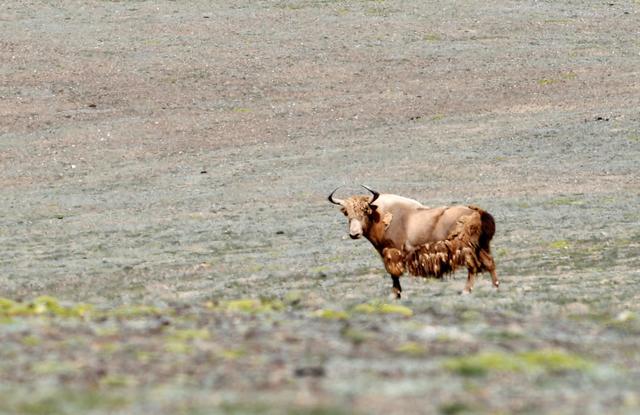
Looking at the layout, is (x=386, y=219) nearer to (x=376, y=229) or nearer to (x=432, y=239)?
(x=376, y=229)

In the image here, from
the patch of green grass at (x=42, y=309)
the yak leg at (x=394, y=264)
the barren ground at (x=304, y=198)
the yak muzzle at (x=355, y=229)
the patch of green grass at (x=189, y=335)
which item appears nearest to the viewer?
the barren ground at (x=304, y=198)

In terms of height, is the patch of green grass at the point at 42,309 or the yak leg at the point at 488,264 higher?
the patch of green grass at the point at 42,309

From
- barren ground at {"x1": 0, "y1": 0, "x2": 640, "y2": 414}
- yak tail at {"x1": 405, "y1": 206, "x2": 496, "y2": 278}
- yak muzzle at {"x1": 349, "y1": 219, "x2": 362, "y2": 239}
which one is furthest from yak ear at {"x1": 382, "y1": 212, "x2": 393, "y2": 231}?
barren ground at {"x1": 0, "y1": 0, "x2": 640, "y2": 414}

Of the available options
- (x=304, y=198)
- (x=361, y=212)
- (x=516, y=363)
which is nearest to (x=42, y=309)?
(x=516, y=363)

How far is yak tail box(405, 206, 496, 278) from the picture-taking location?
62.5ft

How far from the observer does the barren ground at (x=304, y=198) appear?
10.1 m

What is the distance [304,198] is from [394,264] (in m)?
9.24

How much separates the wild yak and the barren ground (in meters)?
0.52

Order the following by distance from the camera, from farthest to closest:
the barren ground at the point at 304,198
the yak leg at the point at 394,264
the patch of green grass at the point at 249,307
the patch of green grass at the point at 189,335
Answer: the yak leg at the point at 394,264, the patch of green grass at the point at 249,307, the patch of green grass at the point at 189,335, the barren ground at the point at 304,198

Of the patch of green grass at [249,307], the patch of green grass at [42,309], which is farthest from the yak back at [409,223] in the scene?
the patch of green grass at [42,309]

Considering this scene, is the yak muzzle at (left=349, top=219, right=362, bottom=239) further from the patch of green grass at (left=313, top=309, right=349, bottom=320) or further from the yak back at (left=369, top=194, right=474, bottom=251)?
the patch of green grass at (left=313, top=309, right=349, bottom=320)

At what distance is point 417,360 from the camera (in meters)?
10.6

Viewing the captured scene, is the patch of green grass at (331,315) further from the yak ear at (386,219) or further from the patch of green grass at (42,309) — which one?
the yak ear at (386,219)

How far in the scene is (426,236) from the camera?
63.4 feet
